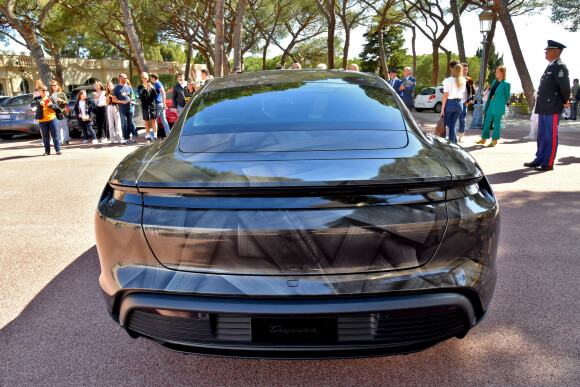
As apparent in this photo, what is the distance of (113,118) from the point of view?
13.2 metres

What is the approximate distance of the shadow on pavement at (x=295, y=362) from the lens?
228 cm

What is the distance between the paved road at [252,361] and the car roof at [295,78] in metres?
1.80

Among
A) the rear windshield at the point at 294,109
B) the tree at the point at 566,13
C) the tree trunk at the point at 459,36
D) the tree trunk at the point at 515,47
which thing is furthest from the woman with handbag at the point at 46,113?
the tree at the point at 566,13

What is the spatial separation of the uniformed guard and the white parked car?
17.9m

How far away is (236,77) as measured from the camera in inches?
140

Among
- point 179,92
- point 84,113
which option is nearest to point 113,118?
point 84,113

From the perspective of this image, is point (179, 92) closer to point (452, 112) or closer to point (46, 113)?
point (46, 113)

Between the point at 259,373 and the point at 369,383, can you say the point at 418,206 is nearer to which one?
the point at 369,383

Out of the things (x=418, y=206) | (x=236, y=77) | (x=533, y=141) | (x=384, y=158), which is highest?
(x=236, y=77)

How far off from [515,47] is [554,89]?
30.7 feet

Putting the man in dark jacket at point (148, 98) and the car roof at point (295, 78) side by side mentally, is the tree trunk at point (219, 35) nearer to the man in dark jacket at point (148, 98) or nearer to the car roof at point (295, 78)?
the man in dark jacket at point (148, 98)

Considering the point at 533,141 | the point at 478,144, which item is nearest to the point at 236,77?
the point at 478,144

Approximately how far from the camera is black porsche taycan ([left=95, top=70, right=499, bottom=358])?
1.79m

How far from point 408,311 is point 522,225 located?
139 inches
